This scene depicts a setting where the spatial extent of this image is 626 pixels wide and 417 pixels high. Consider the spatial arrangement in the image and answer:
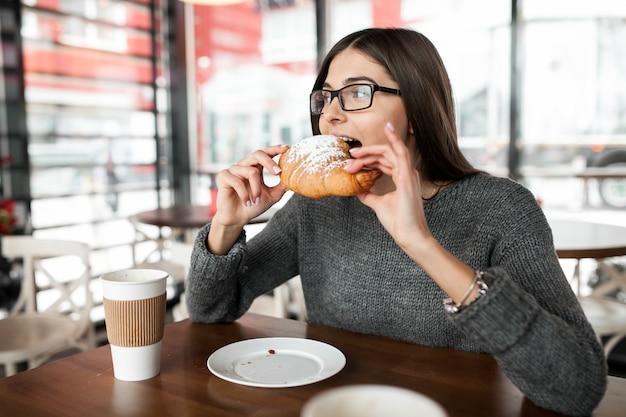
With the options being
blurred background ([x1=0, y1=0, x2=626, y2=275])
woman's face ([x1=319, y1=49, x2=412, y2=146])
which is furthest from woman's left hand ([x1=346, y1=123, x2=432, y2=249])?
blurred background ([x1=0, y1=0, x2=626, y2=275])

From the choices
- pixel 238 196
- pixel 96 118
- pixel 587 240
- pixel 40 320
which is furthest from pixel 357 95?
pixel 96 118

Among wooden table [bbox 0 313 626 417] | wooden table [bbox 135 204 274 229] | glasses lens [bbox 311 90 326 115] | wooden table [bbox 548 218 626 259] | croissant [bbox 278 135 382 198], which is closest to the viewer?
wooden table [bbox 0 313 626 417]

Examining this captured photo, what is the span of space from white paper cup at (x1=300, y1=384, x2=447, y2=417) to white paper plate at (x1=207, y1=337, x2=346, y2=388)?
450mm

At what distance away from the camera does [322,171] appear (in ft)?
4.02

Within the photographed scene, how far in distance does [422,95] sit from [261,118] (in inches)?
149

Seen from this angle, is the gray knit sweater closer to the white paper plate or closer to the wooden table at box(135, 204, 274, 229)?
the white paper plate

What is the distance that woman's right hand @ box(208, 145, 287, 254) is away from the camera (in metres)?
1.30

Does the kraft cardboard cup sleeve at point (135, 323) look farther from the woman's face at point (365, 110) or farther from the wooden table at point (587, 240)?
the wooden table at point (587, 240)

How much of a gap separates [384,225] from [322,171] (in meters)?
0.22

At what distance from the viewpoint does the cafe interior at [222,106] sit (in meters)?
3.67

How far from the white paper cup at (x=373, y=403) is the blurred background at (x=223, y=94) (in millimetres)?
2967

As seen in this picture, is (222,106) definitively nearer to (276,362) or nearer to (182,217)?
(182,217)

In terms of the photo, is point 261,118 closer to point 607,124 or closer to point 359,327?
point 607,124

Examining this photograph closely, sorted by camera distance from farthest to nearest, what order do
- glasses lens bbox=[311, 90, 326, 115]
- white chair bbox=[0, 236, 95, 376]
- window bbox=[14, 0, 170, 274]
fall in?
window bbox=[14, 0, 170, 274]
white chair bbox=[0, 236, 95, 376]
glasses lens bbox=[311, 90, 326, 115]
